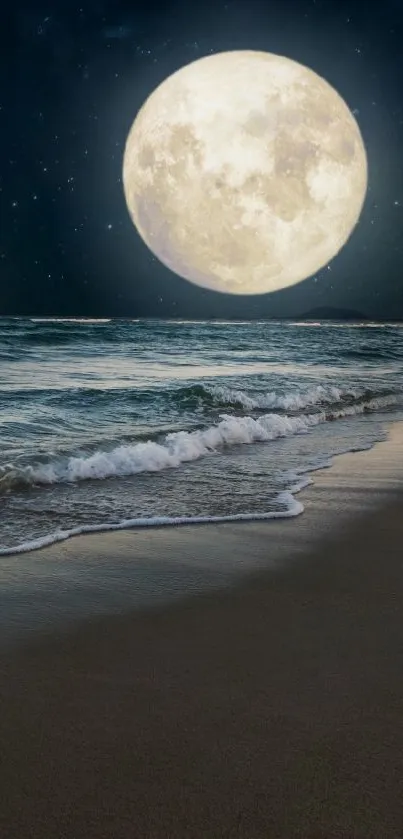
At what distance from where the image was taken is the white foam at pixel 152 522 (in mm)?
3241

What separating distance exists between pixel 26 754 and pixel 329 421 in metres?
8.12

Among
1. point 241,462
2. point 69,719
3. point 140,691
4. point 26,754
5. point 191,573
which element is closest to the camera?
point 26,754

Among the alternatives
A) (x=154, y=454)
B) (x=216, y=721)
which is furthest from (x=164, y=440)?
(x=216, y=721)

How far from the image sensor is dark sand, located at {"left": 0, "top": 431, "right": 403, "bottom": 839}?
1.31 metres

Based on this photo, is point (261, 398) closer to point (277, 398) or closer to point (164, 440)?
point (277, 398)

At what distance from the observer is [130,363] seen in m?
17.9

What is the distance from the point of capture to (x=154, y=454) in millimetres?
5680

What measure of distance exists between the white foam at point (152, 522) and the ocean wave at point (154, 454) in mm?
1224

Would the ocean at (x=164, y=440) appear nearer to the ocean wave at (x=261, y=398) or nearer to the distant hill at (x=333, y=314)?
the ocean wave at (x=261, y=398)

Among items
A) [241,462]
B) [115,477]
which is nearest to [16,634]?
[115,477]

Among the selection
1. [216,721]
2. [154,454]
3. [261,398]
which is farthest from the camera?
[261,398]

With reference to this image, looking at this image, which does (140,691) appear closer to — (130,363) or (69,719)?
(69,719)

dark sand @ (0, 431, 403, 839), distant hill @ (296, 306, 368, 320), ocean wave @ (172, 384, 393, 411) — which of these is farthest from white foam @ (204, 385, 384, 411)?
distant hill @ (296, 306, 368, 320)

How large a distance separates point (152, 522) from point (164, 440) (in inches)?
110
